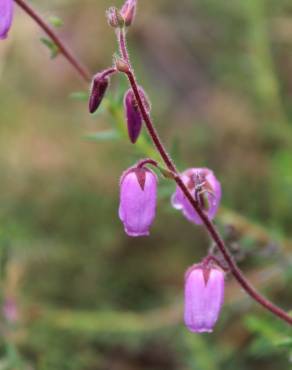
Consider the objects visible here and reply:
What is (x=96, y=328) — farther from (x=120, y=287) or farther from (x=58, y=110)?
(x=58, y=110)

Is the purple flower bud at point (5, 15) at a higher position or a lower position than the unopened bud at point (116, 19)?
higher

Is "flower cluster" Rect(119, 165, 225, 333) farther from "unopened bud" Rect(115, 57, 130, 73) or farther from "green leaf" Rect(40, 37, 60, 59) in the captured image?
"green leaf" Rect(40, 37, 60, 59)

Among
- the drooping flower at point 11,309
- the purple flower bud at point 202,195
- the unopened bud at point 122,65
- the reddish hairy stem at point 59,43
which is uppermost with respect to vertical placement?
Answer: the reddish hairy stem at point 59,43

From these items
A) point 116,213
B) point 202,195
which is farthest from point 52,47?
point 116,213

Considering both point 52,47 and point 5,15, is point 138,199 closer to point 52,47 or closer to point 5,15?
point 5,15

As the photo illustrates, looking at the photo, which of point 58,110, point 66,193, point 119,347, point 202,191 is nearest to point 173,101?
point 58,110

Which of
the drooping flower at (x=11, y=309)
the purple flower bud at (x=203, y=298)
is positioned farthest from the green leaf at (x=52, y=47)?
the drooping flower at (x=11, y=309)

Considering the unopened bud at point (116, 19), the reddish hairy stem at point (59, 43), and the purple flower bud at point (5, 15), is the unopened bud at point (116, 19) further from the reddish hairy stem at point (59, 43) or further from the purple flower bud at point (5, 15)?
the reddish hairy stem at point (59, 43)
